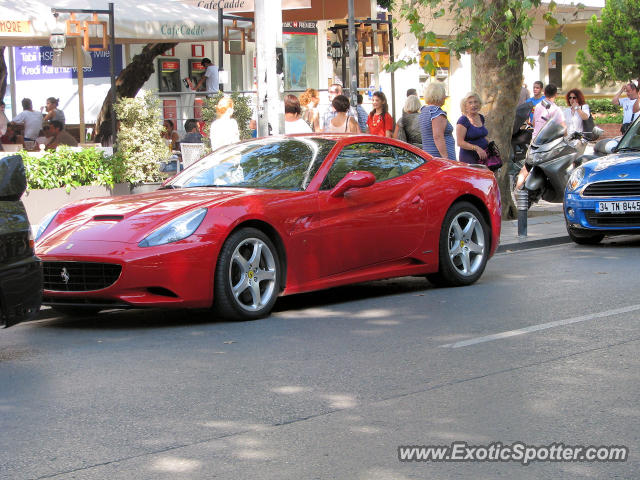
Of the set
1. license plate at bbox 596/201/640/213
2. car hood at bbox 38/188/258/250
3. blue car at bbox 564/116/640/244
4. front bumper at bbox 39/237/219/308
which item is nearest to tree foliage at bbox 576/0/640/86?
blue car at bbox 564/116/640/244

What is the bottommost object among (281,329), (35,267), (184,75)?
(281,329)

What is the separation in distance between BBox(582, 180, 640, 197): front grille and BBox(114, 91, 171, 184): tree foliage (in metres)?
6.41

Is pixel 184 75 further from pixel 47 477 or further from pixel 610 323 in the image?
pixel 47 477

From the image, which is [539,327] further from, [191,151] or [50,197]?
[191,151]

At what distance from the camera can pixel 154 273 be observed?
789cm

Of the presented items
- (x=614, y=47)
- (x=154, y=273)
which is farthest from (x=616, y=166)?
(x=614, y=47)

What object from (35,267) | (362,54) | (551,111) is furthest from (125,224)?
(362,54)

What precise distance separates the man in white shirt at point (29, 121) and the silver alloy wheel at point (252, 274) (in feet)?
41.2

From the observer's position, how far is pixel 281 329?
8.03m

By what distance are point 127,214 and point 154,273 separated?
67 cm

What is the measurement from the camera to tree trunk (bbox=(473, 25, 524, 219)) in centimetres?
1573

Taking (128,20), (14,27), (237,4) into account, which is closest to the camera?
(14,27)

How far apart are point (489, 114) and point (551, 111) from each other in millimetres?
2922

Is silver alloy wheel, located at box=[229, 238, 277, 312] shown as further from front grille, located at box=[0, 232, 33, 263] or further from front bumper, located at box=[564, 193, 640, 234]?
front bumper, located at box=[564, 193, 640, 234]
